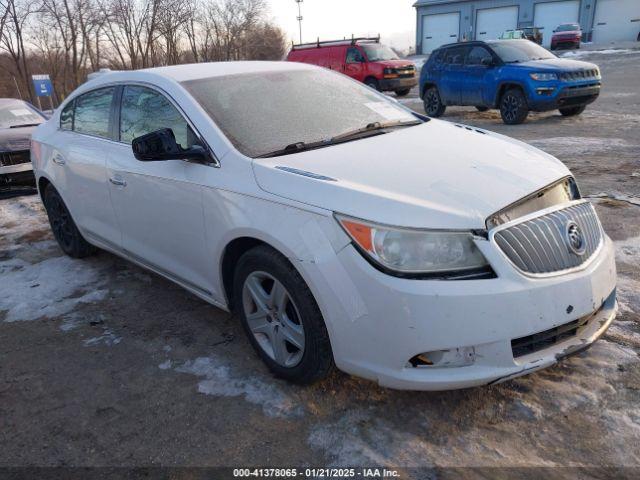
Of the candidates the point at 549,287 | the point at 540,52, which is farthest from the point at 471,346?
the point at 540,52

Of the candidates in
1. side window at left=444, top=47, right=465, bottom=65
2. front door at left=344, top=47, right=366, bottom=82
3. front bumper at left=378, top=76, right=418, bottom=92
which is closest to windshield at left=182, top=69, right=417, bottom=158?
side window at left=444, top=47, right=465, bottom=65

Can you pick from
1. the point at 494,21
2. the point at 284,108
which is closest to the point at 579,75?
the point at 284,108

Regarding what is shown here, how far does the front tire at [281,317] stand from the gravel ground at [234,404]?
17 centimetres

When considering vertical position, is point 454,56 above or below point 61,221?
above

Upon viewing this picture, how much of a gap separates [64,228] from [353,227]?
3754mm

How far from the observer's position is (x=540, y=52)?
37.7ft

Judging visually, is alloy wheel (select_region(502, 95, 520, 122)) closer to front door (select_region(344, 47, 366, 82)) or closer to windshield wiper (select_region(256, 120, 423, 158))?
windshield wiper (select_region(256, 120, 423, 158))

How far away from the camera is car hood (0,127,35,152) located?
25.6ft

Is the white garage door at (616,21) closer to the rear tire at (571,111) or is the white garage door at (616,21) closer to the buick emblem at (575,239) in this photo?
the rear tire at (571,111)

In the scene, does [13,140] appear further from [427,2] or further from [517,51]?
[427,2]

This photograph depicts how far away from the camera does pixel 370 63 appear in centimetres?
1842

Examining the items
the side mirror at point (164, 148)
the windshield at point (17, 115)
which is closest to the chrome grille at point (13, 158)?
the windshield at point (17, 115)

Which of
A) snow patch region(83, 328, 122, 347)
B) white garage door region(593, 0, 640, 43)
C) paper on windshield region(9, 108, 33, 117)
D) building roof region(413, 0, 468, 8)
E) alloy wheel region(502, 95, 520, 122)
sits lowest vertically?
snow patch region(83, 328, 122, 347)

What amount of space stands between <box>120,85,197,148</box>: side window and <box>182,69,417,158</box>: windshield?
19 cm
